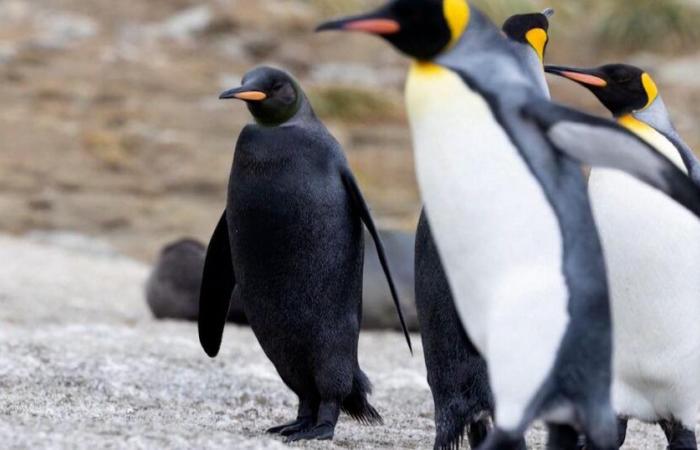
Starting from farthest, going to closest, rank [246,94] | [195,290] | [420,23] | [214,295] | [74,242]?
[74,242], [195,290], [214,295], [246,94], [420,23]

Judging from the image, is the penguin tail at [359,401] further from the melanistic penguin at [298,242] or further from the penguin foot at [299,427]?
the penguin foot at [299,427]

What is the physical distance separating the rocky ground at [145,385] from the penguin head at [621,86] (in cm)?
124

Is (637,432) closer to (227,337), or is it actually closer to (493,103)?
(493,103)

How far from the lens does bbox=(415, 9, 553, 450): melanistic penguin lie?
14.4ft

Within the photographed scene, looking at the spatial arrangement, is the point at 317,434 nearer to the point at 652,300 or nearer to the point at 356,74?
the point at 652,300

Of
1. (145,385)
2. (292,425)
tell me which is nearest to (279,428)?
(292,425)

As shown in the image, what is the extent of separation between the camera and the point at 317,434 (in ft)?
14.6

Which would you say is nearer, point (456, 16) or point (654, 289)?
point (456, 16)

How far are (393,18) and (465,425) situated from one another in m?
1.49

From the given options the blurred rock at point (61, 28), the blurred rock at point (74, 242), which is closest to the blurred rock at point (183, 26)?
the blurred rock at point (61, 28)

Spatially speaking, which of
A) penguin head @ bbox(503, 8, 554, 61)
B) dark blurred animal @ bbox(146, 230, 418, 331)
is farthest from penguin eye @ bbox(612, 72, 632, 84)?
dark blurred animal @ bbox(146, 230, 418, 331)

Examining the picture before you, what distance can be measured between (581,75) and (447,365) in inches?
44.7

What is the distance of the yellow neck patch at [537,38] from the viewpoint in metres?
4.76

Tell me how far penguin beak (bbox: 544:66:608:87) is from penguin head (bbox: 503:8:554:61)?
0.26ft
